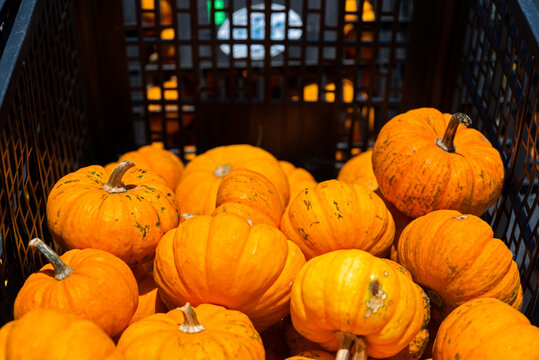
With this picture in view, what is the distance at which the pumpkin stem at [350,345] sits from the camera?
1486mm

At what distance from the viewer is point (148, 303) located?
186 cm

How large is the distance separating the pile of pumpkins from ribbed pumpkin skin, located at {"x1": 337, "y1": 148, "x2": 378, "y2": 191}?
182mm

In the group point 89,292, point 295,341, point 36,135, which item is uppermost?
point 36,135

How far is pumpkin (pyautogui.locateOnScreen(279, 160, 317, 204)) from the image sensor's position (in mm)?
2508

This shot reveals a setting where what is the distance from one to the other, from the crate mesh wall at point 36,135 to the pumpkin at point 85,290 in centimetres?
11

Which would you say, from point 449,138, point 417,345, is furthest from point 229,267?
point 449,138

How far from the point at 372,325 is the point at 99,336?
0.67 meters

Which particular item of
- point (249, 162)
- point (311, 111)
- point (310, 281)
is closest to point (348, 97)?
point (311, 111)

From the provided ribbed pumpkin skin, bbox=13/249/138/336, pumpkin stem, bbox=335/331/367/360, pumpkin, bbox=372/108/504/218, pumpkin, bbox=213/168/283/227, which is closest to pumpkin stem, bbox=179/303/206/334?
ribbed pumpkin skin, bbox=13/249/138/336

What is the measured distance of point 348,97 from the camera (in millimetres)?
3346

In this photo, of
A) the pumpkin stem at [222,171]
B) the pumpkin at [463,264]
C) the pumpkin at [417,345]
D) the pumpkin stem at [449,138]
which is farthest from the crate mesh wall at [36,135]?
the pumpkin stem at [449,138]

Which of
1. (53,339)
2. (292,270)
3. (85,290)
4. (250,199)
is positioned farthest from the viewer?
(250,199)

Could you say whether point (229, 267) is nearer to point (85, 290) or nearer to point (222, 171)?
point (85, 290)

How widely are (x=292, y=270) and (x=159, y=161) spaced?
107 cm
